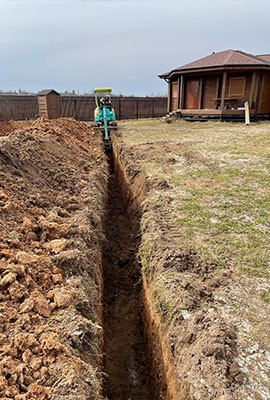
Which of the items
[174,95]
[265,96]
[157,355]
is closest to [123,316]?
[157,355]

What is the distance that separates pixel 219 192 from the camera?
5668 mm

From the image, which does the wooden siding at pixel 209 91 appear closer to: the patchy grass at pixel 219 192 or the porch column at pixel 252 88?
the porch column at pixel 252 88

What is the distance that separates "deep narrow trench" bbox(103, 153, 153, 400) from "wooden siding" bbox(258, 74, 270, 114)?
13013mm

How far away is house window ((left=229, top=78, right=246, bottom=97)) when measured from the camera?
16.3 m

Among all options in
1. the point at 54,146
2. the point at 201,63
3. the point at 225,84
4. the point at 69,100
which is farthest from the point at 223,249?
the point at 69,100

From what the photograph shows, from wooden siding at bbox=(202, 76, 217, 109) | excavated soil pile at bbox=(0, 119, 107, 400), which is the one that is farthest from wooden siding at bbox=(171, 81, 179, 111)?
excavated soil pile at bbox=(0, 119, 107, 400)

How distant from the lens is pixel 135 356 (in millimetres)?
3805

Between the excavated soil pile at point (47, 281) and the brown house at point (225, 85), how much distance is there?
11869 millimetres

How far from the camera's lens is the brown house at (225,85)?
1562cm

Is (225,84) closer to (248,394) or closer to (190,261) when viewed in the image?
(190,261)

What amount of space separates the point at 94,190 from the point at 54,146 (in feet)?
8.51

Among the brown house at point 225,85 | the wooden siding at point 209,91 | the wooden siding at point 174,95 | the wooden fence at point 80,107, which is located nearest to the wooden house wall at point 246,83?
the brown house at point 225,85

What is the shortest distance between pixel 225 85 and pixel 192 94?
2236 mm

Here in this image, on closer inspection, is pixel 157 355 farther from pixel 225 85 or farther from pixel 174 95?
pixel 174 95
